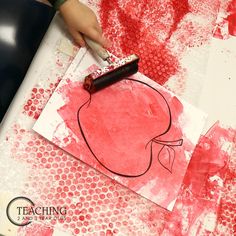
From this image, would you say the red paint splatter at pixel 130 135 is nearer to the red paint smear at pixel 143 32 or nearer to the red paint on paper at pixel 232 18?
the red paint smear at pixel 143 32

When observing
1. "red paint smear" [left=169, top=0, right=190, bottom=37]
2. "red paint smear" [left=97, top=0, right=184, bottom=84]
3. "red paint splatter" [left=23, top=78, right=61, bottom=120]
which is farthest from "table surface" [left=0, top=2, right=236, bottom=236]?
"red paint smear" [left=169, top=0, right=190, bottom=37]

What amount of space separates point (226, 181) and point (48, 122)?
377mm

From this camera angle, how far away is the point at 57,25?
789 mm

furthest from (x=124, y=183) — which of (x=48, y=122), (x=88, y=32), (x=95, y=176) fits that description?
(x=88, y=32)

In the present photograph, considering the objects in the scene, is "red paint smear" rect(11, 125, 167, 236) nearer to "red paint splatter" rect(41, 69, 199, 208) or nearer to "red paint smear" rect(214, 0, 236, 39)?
"red paint splatter" rect(41, 69, 199, 208)

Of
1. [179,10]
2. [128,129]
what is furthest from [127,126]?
[179,10]

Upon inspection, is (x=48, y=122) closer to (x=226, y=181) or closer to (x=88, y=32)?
(x=88, y=32)

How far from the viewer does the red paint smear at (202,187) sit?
706mm

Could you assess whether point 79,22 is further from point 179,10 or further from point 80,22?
point 179,10

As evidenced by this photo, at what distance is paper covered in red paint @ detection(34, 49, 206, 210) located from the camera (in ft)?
2.28

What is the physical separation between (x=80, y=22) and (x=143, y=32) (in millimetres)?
155

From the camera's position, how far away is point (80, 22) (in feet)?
2.48

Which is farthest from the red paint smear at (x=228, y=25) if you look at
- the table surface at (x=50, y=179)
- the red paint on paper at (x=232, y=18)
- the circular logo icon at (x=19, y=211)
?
the circular logo icon at (x=19, y=211)

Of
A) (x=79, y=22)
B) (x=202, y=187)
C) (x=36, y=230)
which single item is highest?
(x=79, y=22)
